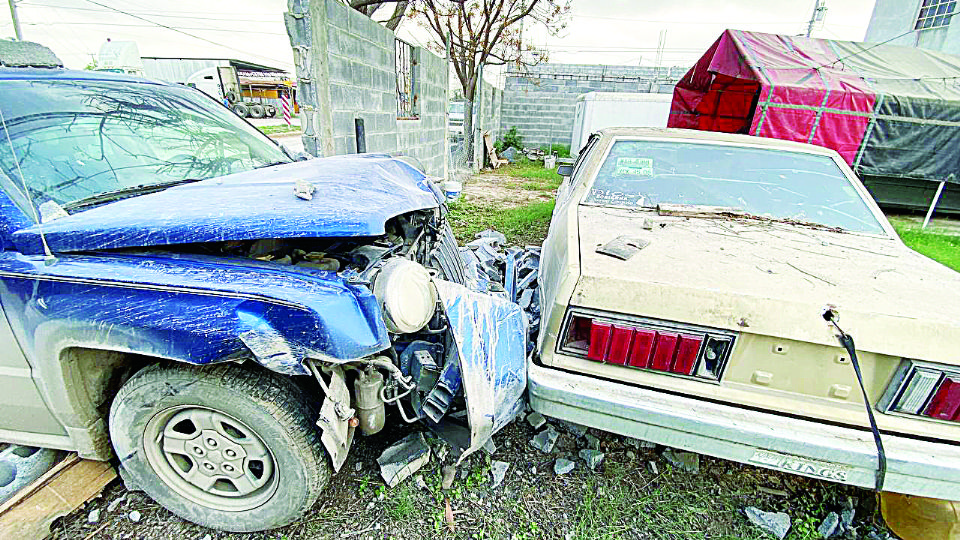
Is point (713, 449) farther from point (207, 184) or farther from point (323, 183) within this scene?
point (207, 184)

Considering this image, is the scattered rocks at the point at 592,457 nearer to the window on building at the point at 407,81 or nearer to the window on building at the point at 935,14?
the window on building at the point at 407,81

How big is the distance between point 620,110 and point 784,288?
12.5 metres

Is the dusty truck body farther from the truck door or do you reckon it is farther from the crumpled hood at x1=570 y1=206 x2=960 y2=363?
the crumpled hood at x1=570 y1=206 x2=960 y2=363

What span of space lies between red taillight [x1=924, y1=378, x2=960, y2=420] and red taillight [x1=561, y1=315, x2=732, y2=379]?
71cm

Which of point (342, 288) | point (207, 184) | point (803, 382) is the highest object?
point (207, 184)

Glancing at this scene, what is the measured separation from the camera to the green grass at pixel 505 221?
559cm

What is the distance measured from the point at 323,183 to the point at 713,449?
6.39ft

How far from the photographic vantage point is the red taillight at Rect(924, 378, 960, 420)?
59.2 inches

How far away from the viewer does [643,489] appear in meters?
2.11

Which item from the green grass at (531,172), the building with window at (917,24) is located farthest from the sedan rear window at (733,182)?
the building with window at (917,24)

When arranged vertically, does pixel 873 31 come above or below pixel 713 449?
above

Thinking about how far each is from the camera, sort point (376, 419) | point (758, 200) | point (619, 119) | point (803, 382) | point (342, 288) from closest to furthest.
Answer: point (342, 288) → point (803, 382) → point (376, 419) → point (758, 200) → point (619, 119)

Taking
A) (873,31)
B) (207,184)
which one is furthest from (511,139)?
(207,184)

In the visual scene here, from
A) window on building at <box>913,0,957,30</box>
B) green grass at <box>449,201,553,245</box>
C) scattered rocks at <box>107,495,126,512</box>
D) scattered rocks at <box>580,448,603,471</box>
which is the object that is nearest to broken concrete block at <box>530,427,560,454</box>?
scattered rocks at <box>580,448,603,471</box>
